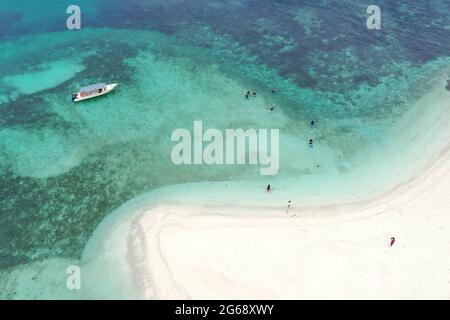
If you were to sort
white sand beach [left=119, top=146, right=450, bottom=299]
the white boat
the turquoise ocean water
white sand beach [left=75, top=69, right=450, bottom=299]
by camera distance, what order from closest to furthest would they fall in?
white sand beach [left=119, top=146, right=450, bottom=299]
white sand beach [left=75, top=69, right=450, bottom=299]
the turquoise ocean water
the white boat

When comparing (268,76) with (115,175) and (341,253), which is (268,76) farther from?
(341,253)

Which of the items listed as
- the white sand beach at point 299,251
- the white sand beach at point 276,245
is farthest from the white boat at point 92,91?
the white sand beach at point 299,251

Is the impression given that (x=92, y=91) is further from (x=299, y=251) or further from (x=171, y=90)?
(x=299, y=251)

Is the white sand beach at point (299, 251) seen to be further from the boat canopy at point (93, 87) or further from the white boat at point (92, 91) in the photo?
the boat canopy at point (93, 87)

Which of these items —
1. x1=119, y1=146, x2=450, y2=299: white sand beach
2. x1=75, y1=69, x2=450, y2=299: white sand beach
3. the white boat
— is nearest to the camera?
x1=119, y1=146, x2=450, y2=299: white sand beach

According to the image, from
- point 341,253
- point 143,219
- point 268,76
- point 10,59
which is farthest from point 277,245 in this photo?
point 10,59

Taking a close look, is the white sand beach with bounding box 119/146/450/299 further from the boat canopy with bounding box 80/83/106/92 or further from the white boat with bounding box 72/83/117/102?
the boat canopy with bounding box 80/83/106/92

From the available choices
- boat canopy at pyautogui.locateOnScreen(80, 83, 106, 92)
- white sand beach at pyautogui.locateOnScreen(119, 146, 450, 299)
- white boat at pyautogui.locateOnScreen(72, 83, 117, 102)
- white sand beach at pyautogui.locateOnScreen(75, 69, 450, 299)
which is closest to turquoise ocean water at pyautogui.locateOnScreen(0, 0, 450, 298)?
white boat at pyautogui.locateOnScreen(72, 83, 117, 102)
